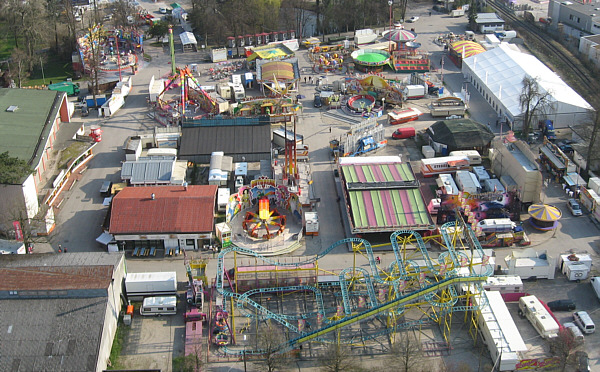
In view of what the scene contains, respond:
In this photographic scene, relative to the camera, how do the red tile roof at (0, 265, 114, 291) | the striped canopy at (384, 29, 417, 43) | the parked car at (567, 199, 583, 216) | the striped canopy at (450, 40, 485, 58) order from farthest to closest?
the striped canopy at (384, 29, 417, 43) → the striped canopy at (450, 40, 485, 58) → the parked car at (567, 199, 583, 216) → the red tile roof at (0, 265, 114, 291)

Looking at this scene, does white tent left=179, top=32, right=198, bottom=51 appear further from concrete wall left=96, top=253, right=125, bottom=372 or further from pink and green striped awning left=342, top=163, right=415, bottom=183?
concrete wall left=96, top=253, right=125, bottom=372

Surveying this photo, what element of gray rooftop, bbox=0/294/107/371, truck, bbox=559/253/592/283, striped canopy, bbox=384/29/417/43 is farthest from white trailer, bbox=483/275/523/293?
striped canopy, bbox=384/29/417/43

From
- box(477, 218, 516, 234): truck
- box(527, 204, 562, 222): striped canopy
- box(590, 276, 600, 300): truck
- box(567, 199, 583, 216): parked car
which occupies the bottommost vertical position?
box(590, 276, 600, 300): truck

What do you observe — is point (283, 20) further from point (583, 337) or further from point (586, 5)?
point (583, 337)

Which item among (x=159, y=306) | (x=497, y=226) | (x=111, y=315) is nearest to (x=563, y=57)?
(x=497, y=226)

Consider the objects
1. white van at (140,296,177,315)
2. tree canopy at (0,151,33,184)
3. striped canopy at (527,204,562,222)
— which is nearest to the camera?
white van at (140,296,177,315)

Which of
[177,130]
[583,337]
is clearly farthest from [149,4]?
[583,337]

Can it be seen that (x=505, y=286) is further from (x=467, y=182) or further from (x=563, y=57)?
(x=563, y=57)
